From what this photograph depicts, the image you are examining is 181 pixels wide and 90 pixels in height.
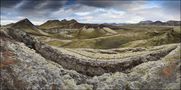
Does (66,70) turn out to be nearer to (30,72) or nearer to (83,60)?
(83,60)

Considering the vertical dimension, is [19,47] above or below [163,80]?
above

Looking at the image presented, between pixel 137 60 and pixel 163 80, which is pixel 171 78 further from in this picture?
pixel 137 60

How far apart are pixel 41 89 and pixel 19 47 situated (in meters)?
5.06

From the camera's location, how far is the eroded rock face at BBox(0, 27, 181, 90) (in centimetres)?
2416

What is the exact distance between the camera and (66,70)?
88.2 feet

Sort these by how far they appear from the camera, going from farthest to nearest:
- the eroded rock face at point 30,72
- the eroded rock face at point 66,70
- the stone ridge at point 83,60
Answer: the stone ridge at point 83,60, the eroded rock face at point 66,70, the eroded rock face at point 30,72

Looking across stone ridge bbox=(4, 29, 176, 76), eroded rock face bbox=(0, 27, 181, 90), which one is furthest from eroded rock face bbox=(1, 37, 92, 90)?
stone ridge bbox=(4, 29, 176, 76)

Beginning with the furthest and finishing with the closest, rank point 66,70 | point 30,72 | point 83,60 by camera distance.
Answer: point 83,60 < point 66,70 < point 30,72

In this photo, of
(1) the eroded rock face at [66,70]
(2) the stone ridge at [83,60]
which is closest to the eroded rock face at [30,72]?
(1) the eroded rock face at [66,70]

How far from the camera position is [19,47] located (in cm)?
2697

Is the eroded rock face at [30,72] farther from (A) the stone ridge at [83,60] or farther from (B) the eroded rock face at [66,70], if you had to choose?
(A) the stone ridge at [83,60]

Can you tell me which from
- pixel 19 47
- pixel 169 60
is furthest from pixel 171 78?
pixel 19 47

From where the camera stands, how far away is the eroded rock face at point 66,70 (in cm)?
2416

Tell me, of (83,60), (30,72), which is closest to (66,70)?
(83,60)
